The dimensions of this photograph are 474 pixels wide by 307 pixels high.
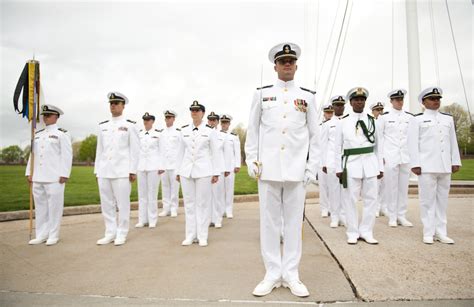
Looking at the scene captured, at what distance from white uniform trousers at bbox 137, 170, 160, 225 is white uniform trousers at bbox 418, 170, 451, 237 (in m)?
5.28

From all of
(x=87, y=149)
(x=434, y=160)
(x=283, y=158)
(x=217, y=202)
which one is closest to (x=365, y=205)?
(x=434, y=160)

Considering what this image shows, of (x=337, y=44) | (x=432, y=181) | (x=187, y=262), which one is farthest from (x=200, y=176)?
(x=337, y=44)

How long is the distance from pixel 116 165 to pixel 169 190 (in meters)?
3.28

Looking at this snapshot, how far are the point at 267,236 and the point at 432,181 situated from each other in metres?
3.37

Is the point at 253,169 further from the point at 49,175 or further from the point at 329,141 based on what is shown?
the point at 329,141

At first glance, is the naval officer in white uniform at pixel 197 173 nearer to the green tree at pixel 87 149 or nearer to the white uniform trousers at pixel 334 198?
the white uniform trousers at pixel 334 198

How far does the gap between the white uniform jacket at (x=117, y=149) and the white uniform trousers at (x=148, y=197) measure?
1833 millimetres

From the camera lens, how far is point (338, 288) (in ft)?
11.1

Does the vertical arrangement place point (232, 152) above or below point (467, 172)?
above

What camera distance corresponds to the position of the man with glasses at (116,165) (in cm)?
591

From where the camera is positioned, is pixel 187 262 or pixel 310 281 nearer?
pixel 310 281

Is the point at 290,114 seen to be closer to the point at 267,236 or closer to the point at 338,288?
the point at 267,236

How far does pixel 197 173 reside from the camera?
5.81 m

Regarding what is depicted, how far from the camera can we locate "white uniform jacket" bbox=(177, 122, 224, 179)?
584cm
